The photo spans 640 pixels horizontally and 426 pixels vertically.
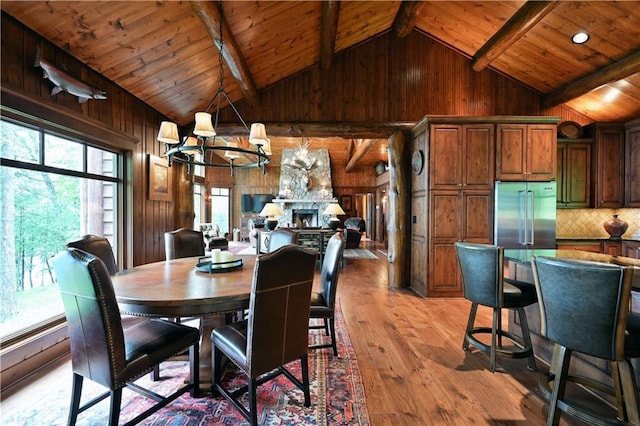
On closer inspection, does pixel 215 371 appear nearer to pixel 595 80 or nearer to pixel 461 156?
pixel 461 156

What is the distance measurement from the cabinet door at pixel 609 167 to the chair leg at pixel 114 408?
623cm

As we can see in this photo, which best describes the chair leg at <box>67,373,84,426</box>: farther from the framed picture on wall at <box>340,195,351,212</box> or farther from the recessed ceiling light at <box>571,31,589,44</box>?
the framed picture on wall at <box>340,195,351,212</box>

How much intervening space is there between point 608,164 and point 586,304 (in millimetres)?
4429

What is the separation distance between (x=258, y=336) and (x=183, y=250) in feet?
6.76

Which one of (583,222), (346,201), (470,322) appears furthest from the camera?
(346,201)

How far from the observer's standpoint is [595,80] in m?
3.69

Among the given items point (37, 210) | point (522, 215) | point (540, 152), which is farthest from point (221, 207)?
point (540, 152)

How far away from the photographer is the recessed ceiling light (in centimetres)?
335

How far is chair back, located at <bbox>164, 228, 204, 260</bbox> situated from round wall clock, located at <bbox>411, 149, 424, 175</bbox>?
3239 millimetres

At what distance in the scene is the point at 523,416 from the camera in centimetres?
175

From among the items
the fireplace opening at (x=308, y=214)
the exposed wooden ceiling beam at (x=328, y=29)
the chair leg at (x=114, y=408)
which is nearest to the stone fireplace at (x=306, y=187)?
the fireplace opening at (x=308, y=214)

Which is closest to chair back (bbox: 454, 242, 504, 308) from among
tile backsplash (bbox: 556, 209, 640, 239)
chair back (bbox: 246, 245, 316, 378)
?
chair back (bbox: 246, 245, 316, 378)

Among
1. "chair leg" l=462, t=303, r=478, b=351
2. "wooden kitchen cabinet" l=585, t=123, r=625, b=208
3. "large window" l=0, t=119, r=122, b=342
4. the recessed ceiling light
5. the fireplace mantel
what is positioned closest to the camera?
"large window" l=0, t=119, r=122, b=342

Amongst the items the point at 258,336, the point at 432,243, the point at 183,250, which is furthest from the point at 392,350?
the point at 183,250
